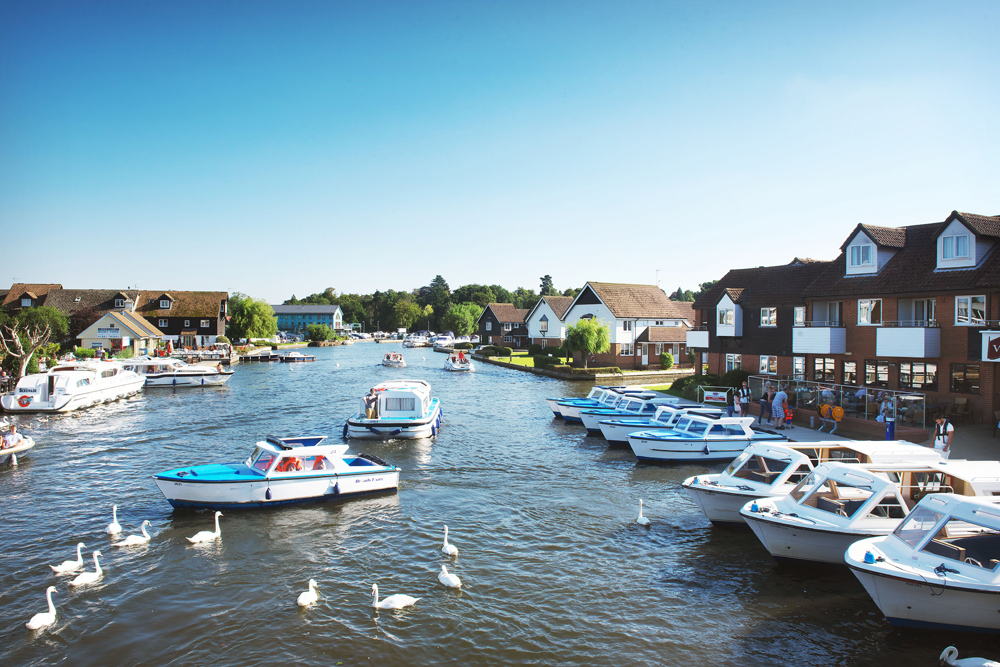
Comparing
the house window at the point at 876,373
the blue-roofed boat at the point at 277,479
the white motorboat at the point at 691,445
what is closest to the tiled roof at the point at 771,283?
the house window at the point at 876,373

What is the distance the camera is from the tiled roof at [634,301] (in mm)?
64938

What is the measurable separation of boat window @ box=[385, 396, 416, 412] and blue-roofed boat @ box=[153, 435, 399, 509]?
953 centimetres

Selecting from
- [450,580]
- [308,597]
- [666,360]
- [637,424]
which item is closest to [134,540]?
[308,597]

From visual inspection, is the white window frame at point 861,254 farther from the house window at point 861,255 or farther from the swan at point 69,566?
the swan at point 69,566

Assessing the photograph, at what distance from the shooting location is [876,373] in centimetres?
2992

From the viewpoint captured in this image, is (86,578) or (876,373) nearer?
(86,578)

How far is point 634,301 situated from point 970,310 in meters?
41.7

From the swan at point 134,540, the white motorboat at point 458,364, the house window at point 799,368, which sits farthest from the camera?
the white motorboat at point 458,364

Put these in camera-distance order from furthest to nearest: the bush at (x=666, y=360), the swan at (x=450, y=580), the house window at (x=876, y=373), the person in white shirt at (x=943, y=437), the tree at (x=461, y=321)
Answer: the tree at (x=461, y=321) → the bush at (x=666, y=360) → the house window at (x=876, y=373) → the person in white shirt at (x=943, y=437) → the swan at (x=450, y=580)

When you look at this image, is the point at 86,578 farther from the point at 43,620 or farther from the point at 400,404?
the point at 400,404

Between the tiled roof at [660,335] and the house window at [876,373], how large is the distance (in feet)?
109

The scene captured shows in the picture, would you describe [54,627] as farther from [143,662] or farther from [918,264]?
[918,264]

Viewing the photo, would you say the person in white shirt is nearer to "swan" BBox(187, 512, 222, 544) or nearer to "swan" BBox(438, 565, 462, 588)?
"swan" BBox(438, 565, 462, 588)

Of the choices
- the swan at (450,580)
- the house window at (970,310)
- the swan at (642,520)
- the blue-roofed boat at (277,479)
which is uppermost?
the house window at (970,310)
